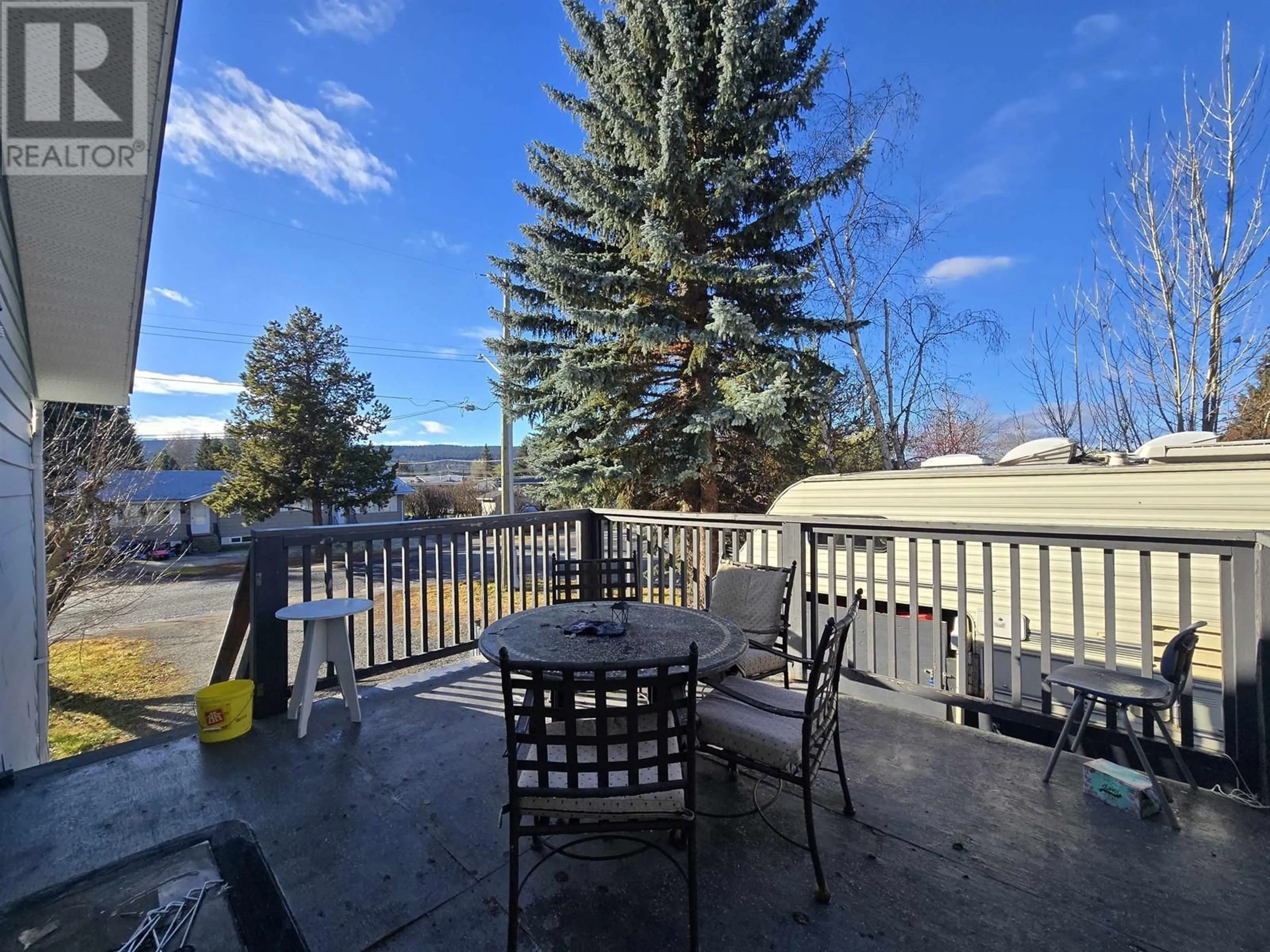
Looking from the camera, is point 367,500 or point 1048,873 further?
point 367,500

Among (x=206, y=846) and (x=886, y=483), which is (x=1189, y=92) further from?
(x=206, y=846)

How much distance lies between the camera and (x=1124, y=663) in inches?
155

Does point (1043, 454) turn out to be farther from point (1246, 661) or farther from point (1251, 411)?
point (1251, 411)

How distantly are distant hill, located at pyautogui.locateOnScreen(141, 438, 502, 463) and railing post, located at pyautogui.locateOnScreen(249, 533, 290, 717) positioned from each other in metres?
22.5

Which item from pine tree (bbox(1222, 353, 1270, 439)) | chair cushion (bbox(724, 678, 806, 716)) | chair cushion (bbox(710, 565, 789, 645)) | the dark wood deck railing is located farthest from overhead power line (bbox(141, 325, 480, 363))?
pine tree (bbox(1222, 353, 1270, 439))

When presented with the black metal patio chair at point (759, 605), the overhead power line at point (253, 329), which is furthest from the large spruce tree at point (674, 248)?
the overhead power line at point (253, 329)

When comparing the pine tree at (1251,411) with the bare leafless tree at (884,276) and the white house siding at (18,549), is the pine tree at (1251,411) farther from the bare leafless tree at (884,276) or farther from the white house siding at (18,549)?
the white house siding at (18,549)

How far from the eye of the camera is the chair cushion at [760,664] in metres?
2.75

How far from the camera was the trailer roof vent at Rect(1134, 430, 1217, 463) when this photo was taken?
4363mm

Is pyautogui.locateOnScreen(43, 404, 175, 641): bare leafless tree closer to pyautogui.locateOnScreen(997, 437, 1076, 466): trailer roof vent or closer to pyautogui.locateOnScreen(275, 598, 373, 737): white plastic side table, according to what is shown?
pyautogui.locateOnScreen(275, 598, 373, 737): white plastic side table

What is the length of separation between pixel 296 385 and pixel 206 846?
72.0 ft

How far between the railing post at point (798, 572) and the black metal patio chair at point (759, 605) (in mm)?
366

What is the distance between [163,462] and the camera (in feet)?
48.3

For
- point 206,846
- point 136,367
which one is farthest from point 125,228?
point 136,367
